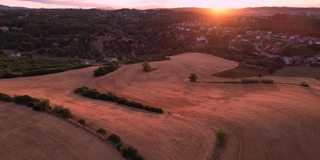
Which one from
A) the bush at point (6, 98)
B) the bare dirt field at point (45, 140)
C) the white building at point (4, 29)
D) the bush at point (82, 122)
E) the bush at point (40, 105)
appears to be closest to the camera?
the bare dirt field at point (45, 140)

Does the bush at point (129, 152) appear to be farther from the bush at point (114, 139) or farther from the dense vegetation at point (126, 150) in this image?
the bush at point (114, 139)

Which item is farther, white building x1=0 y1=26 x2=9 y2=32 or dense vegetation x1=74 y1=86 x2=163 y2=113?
white building x1=0 y1=26 x2=9 y2=32

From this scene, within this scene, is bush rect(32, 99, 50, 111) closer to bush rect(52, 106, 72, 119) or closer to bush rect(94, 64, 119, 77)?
bush rect(52, 106, 72, 119)

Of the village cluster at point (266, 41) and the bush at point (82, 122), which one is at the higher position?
the bush at point (82, 122)

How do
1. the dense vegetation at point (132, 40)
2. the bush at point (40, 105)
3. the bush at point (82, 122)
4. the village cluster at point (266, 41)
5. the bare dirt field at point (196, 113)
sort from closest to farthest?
1. the bare dirt field at point (196, 113)
2. the bush at point (82, 122)
3. the bush at point (40, 105)
4. the village cluster at point (266, 41)
5. the dense vegetation at point (132, 40)

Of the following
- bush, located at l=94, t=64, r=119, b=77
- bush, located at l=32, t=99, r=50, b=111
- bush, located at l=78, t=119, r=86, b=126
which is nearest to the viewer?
bush, located at l=78, t=119, r=86, b=126

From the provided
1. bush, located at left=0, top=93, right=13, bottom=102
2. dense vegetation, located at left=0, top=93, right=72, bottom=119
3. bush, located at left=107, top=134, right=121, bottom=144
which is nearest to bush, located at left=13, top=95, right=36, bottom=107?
dense vegetation, located at left=0, top=93, right=72, bottom=119

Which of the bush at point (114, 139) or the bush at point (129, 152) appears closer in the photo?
the bush at point (129, 152)

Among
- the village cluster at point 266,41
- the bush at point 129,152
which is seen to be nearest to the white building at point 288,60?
the village cluster at point 266,41
